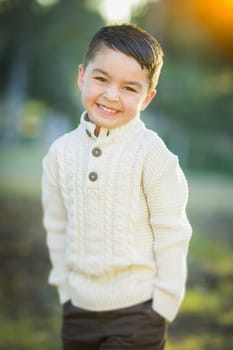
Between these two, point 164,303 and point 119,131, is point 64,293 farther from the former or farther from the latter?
point 119,131

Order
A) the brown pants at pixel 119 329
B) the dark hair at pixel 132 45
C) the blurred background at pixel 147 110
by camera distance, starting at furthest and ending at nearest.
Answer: the blurred background at pixel 147 110 → the brown pants at pixel 119 329 → the dark hair at pixel 132 45

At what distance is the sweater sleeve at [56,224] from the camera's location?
89.8 inches

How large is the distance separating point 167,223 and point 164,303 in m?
0.25

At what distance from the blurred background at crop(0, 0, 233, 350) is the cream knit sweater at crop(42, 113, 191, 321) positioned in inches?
101

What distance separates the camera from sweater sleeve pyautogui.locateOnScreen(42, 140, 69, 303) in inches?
89.8

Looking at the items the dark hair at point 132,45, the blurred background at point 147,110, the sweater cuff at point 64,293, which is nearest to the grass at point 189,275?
the blurred background at point 147,110

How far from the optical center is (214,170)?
7.22 meters

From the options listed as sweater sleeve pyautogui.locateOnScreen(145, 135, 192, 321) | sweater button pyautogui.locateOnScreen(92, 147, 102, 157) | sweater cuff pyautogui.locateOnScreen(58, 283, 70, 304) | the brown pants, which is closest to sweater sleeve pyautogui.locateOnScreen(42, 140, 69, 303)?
sweater cuff pyautogui.locateOnScreen(58, 283, 70, 304)

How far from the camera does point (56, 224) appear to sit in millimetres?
2334

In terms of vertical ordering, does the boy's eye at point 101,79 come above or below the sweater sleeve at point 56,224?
above

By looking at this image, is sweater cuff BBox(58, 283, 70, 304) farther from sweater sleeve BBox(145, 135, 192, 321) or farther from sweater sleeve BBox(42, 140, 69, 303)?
sweater sleeve BBox(145, 135, 192, 321)

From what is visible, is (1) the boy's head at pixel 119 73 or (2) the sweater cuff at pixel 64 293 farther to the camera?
(2) the sweater cuff at pixel 64 293

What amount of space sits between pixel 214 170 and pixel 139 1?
7.34ft

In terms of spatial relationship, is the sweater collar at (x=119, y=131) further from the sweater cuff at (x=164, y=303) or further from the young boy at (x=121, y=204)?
the sweater cuff at (x=164, y=303)
